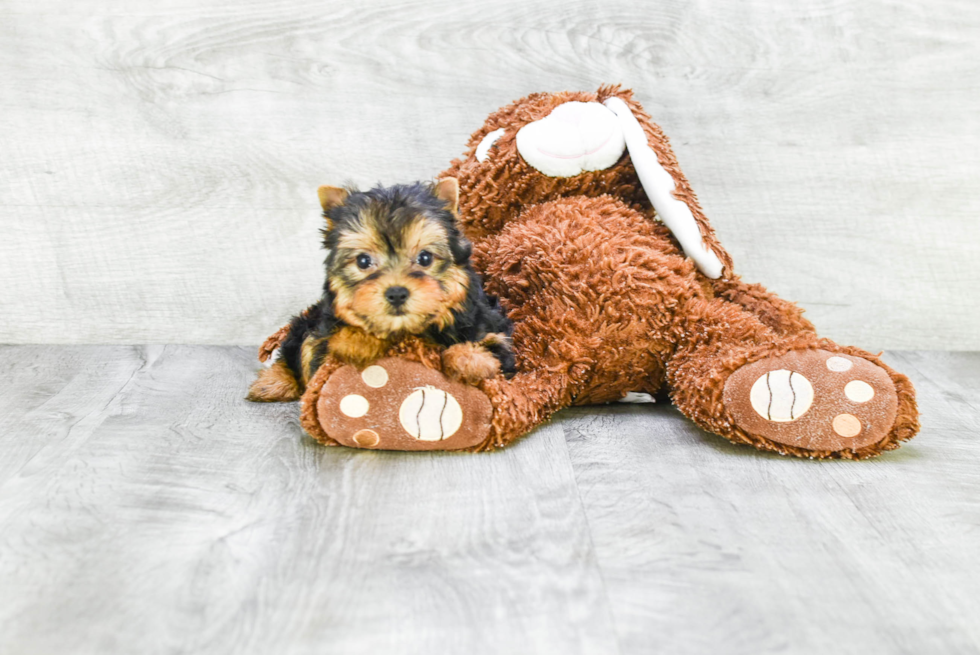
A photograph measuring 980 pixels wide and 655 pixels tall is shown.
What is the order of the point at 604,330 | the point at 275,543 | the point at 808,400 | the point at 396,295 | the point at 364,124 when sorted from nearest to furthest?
the point at 275,543, the point at 396,295, the point at 808,400, the point at 604,330, the point at 364,124

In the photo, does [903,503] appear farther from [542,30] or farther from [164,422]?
[542,30]

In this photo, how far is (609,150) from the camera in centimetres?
187

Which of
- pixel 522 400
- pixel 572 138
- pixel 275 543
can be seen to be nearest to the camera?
pixel 275 543

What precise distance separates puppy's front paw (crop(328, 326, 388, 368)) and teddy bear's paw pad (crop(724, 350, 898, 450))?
26.6 inches

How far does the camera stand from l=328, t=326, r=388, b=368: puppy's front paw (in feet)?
5.01

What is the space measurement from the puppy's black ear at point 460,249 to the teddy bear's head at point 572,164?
1.36 feet

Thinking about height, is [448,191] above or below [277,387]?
above

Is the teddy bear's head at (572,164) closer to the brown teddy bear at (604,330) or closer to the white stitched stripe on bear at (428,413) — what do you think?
the brown teddy bear at (604,330)

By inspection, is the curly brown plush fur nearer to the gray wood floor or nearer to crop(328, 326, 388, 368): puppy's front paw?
the gray wood floor

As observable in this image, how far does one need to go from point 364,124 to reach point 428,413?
1153 millimetres

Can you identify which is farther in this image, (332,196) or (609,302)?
Result: (609,302)

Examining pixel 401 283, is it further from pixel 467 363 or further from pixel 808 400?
pixel 808 400

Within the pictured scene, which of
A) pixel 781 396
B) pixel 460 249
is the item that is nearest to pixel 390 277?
pixel 460 249

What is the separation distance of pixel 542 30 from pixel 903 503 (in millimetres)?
1585
